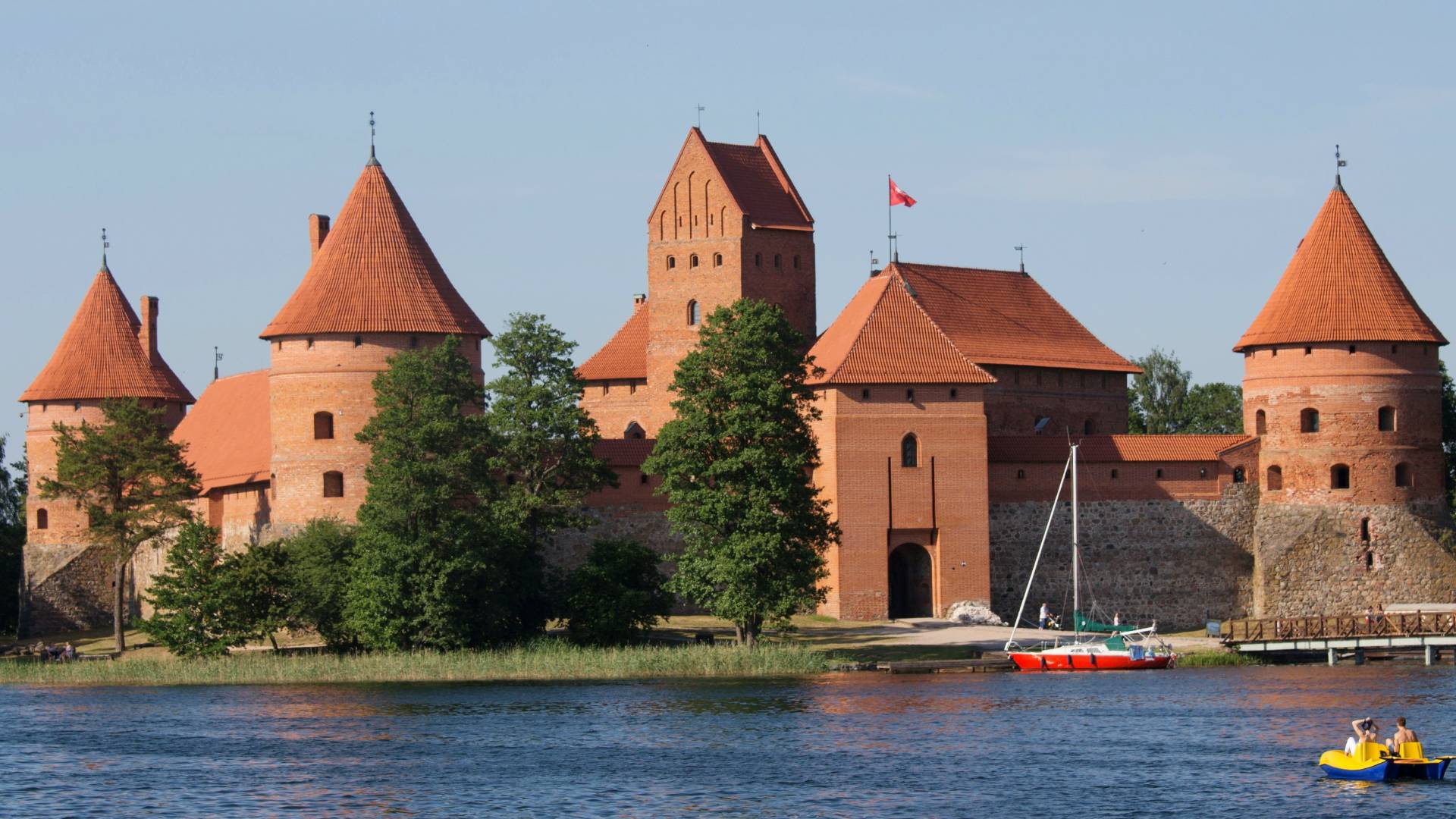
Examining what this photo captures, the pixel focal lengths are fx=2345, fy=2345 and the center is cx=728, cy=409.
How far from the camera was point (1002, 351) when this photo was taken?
5194 cm

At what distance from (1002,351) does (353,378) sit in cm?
1482

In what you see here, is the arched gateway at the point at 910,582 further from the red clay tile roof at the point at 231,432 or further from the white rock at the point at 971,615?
the red clay tile roof at the point at 231,432

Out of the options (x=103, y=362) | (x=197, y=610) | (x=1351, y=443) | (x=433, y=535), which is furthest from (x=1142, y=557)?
(x=103, y=362)

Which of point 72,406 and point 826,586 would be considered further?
point 72,406

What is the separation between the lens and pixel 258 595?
139 feet

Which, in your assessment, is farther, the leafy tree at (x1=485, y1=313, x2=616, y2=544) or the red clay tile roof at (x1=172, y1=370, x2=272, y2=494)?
the red clay tile roof at (x1=172, y1=370, x2=272, y2=494)

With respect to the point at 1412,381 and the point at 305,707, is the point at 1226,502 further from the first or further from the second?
the point at 305,707

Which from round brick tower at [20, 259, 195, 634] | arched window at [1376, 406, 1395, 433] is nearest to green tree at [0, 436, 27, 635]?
round brick tower at [20, 259, 195, 634]

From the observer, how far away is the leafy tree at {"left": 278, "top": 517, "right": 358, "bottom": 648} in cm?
4175

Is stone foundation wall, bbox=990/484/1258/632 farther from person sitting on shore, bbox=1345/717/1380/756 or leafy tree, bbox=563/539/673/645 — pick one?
person sitting on shore, bbox=1345/717/1380/756

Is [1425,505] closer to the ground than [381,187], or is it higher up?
closer to the ground

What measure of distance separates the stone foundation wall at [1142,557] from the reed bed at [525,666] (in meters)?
8.46

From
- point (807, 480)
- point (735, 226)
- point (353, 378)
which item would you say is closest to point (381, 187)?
point (353, 378)

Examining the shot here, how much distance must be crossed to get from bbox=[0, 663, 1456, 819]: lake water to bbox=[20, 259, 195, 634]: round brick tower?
15479 mm
